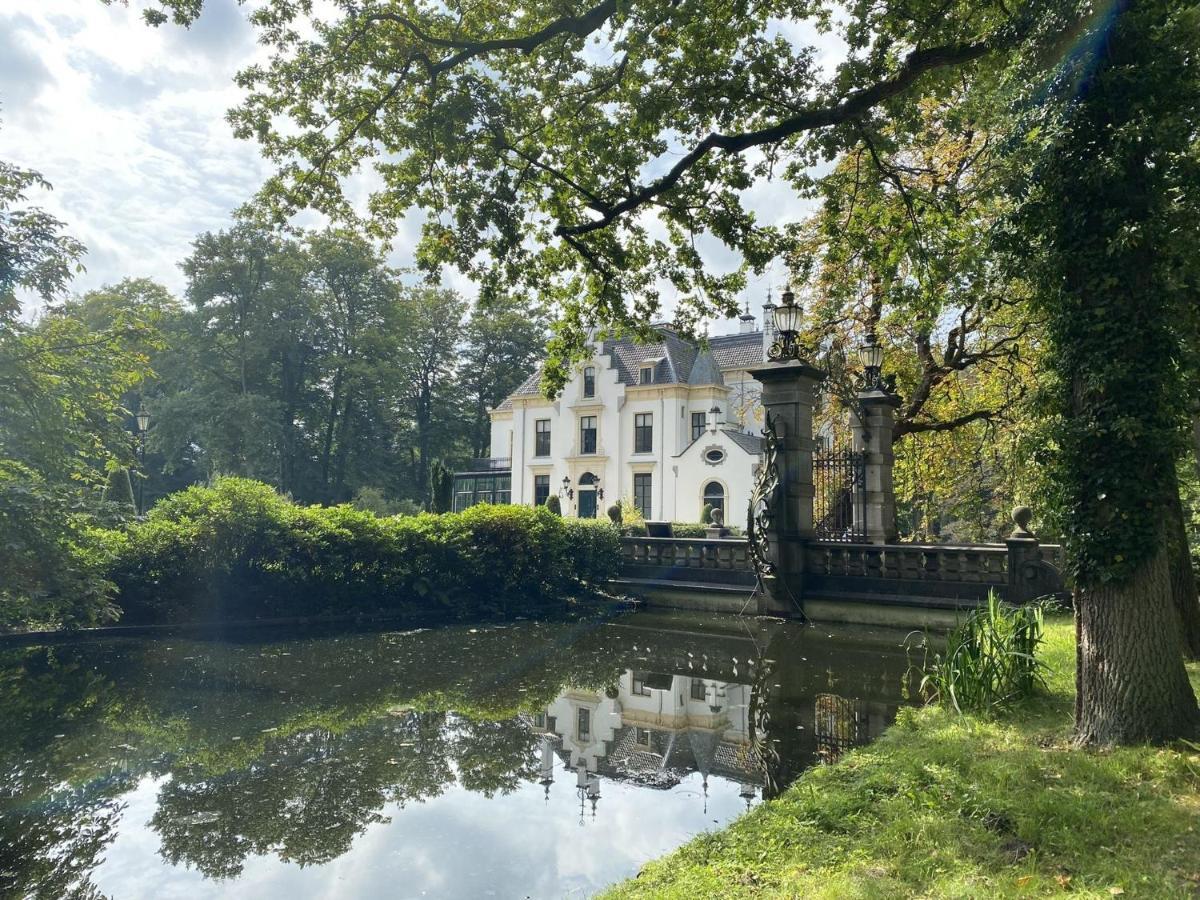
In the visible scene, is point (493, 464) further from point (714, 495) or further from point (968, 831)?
point (968, 831)

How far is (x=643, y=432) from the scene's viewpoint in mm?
42312

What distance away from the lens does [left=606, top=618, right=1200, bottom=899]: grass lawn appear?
3264 mm

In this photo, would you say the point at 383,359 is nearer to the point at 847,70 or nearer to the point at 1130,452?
the point at 847,70

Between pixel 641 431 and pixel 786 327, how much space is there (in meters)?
28.3

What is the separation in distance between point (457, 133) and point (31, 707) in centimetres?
748

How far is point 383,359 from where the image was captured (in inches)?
1848

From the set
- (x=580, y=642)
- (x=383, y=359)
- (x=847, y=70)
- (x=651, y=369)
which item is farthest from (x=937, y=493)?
(x=383, y=359)

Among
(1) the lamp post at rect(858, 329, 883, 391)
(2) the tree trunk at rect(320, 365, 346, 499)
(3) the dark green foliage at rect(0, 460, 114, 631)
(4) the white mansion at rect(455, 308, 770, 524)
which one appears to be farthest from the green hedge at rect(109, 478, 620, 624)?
(2) the tree trunk at rect(320, 365, 346, 499)

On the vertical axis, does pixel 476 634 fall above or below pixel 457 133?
below

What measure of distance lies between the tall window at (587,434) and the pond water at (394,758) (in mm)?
33001

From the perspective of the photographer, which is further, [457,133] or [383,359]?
[383,359]

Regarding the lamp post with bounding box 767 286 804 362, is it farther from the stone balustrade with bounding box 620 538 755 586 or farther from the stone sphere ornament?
the stone sphere ornament

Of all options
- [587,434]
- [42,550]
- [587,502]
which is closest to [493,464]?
[587,434]

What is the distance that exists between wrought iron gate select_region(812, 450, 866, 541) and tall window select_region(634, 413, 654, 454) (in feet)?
83.9
